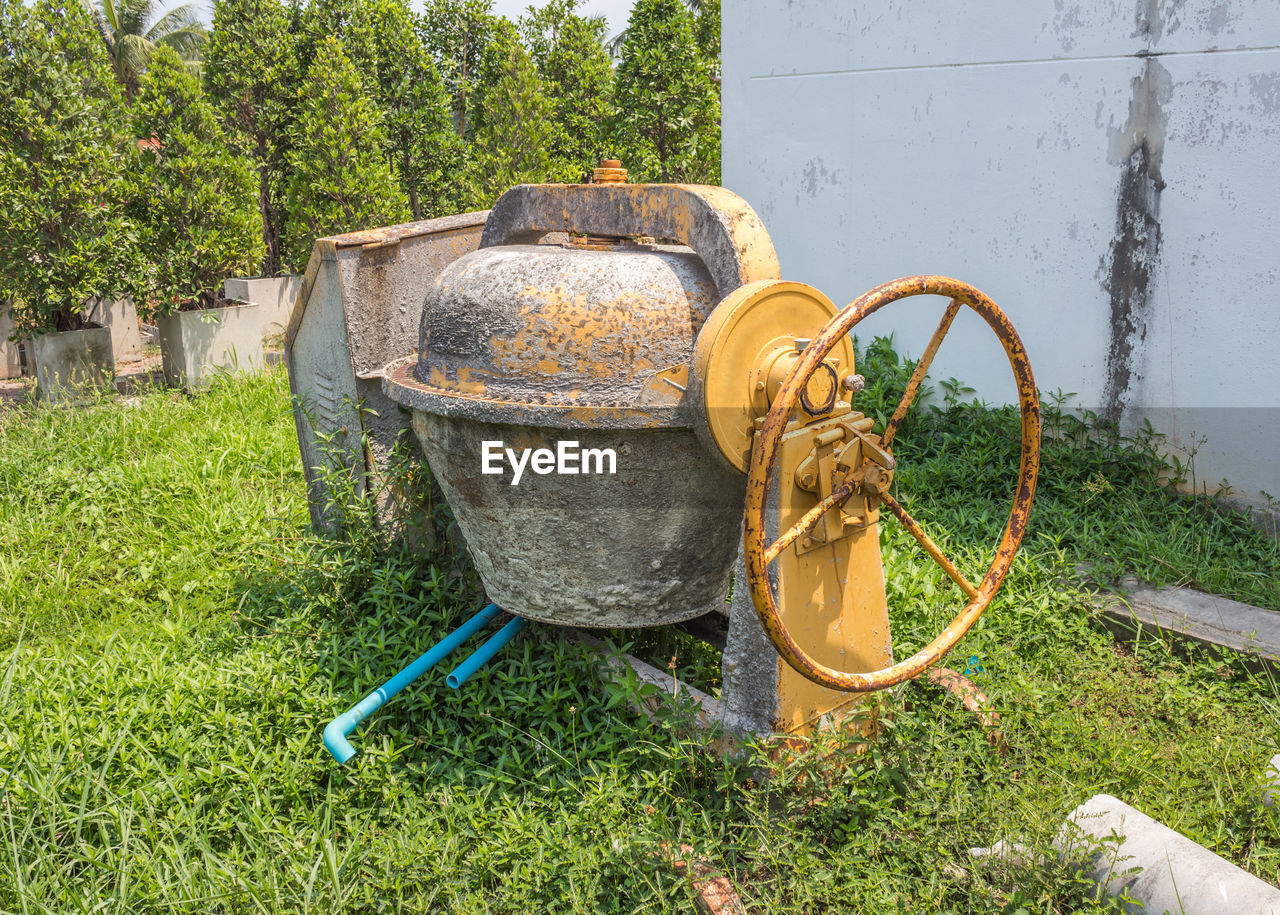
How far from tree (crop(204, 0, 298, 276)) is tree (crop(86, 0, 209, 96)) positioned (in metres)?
11.9

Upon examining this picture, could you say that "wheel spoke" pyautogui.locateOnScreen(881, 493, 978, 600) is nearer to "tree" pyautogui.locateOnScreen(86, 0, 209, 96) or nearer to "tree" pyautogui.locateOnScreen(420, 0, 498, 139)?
"tree" pyautogui.locateOnScreen(420, 0, 498, 139)

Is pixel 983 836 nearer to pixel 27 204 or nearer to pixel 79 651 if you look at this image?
pixel 79 651

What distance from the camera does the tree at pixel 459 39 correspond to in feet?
35.7

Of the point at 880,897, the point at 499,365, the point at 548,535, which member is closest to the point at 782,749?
the point at 880,897

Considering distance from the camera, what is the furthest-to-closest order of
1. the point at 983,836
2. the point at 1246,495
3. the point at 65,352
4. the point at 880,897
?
the point at 65,352 < the point at 1246,495 < the point at 983,836 < the point at 880,897

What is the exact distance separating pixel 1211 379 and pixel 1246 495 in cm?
50

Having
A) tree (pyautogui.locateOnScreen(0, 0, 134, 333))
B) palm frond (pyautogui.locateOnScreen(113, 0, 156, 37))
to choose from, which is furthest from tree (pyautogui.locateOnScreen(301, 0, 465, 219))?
palm frond (pyautogui.locateOnScreen(113, 0, 156, 37))

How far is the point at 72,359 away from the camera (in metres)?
7.06

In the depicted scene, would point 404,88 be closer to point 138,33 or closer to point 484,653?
point 484,653

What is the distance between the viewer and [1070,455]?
429 cm


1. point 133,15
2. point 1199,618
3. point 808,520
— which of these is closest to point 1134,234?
point 1199,618

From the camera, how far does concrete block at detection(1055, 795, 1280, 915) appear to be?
1.92 meters

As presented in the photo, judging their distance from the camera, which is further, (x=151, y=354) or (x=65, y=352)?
(x=151, y=354)

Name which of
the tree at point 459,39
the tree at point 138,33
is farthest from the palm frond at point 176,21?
the tree at point 459,39
